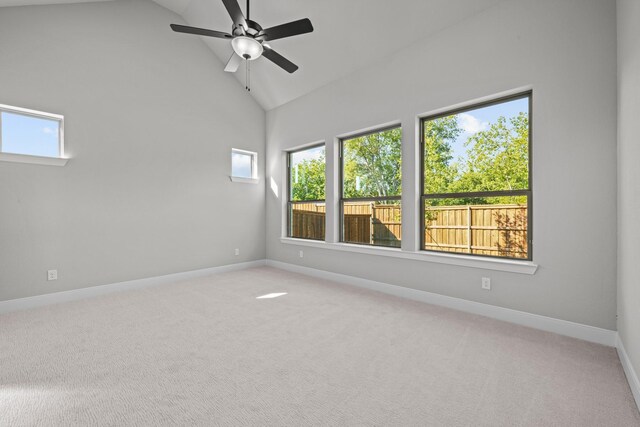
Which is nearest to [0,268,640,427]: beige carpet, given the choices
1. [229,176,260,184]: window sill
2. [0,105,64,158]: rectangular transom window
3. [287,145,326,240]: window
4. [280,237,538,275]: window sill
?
[280,237,538,275]: window sill

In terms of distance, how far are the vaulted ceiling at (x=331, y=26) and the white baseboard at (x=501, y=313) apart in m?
2.68

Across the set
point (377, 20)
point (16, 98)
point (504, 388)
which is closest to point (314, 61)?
point (377, 20)

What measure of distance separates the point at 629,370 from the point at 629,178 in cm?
123

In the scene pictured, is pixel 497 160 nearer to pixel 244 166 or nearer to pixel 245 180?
pixel 245 180

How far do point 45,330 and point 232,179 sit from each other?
318 cm

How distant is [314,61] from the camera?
13.9 feet

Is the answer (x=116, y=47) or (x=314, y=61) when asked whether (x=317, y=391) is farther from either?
(x=116, y=47)

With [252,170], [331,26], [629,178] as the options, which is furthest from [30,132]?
[629,178]

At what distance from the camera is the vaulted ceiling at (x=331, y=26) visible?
124 inches

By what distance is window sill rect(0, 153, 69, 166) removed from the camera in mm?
3141

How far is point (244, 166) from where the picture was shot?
552 centimetres

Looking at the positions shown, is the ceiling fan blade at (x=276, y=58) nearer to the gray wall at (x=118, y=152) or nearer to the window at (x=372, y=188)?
the window at (x=372, y=188)

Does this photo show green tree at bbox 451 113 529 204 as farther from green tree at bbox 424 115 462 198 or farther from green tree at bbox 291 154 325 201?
green tree at bbox 291 154 325 201

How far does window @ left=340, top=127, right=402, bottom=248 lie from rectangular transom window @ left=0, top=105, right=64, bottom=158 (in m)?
3.68
